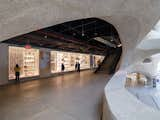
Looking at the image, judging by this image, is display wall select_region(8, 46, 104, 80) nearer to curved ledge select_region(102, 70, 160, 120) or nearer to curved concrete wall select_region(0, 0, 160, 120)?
curved concrete wall select_region(0, 0, 160, 120)

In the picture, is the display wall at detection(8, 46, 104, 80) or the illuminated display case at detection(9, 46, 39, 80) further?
the display wall at detection(8, 46, 104, 80)

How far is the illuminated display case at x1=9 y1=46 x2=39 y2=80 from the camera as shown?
10.2m

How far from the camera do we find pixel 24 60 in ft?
38.9

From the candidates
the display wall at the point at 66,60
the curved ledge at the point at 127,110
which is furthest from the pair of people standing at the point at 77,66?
the curved ledge at the point at 127,110

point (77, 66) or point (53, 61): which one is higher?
point (53, 61)

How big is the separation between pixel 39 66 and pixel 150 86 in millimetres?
10813

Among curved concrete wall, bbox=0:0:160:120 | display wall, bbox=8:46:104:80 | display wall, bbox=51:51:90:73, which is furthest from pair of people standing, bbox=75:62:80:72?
curved concrete wall, bbox=0:0:160:120

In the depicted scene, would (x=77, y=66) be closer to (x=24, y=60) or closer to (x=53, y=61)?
(x=53, y=61)

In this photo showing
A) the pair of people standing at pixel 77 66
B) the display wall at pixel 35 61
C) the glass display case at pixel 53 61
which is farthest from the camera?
the pair of people standing at pixel 77 66

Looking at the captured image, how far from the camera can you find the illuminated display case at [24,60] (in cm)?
1017

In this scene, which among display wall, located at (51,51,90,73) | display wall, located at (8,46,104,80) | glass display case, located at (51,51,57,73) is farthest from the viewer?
display wall, located at (51,51,90,73)

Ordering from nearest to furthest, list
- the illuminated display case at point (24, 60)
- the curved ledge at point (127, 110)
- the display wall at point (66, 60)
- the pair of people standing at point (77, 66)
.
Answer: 1. the curved ledge at point (127, 110)
2. the illuminated display case at point (24, 60)
3. the display wall at point (66, 60)
4. the pair of people standing at point (77, 66)

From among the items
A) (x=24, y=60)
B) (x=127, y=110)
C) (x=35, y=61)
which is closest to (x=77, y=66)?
(x=35, y=61)

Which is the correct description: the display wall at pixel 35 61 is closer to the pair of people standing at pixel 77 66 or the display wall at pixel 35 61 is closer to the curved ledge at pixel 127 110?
the pair of people standing at pixel 77 66
